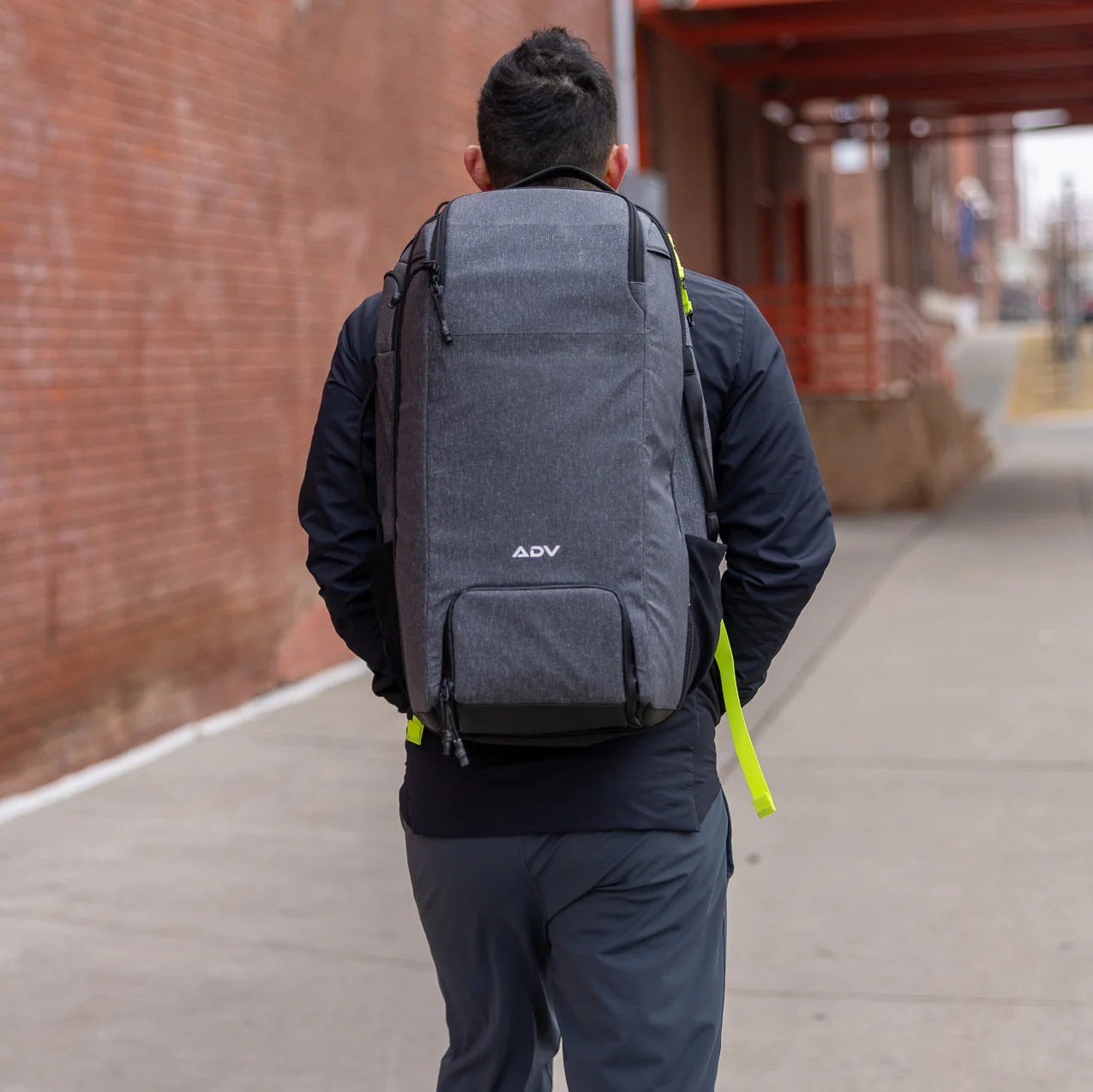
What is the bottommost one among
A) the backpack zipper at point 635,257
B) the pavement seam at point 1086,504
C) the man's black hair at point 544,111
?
the pavement seam at point 1086,504

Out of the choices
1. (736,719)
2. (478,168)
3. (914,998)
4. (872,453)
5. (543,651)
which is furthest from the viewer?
(872,453)

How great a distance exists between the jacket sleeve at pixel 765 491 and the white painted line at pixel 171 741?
12.7ft

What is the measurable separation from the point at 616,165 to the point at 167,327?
4600mm

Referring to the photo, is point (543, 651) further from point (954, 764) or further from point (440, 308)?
point (954, 764)

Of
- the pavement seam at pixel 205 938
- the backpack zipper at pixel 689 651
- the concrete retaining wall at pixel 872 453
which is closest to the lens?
the backpack zipper at pixel 689 651

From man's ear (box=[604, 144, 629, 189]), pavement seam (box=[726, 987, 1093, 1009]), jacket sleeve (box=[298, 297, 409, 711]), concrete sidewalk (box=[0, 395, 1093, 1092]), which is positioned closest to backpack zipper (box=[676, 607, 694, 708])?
jacket sleeve (box=[298, 297, 409, 711])

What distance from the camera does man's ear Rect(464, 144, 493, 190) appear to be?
2053 mm

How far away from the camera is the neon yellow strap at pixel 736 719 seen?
2.15 m

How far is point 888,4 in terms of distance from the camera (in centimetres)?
1399

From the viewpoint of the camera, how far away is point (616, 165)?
2.07 metres

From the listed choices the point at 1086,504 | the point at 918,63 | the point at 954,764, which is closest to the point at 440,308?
the point at 954,764

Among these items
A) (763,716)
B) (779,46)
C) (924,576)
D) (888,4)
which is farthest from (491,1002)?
(779,46)

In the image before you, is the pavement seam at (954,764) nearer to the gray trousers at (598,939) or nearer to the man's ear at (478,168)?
the gray trousers at (598,939)

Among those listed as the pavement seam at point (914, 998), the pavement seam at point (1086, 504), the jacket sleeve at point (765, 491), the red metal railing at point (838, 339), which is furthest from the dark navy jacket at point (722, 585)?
the red metal railing at point (838, 339)
